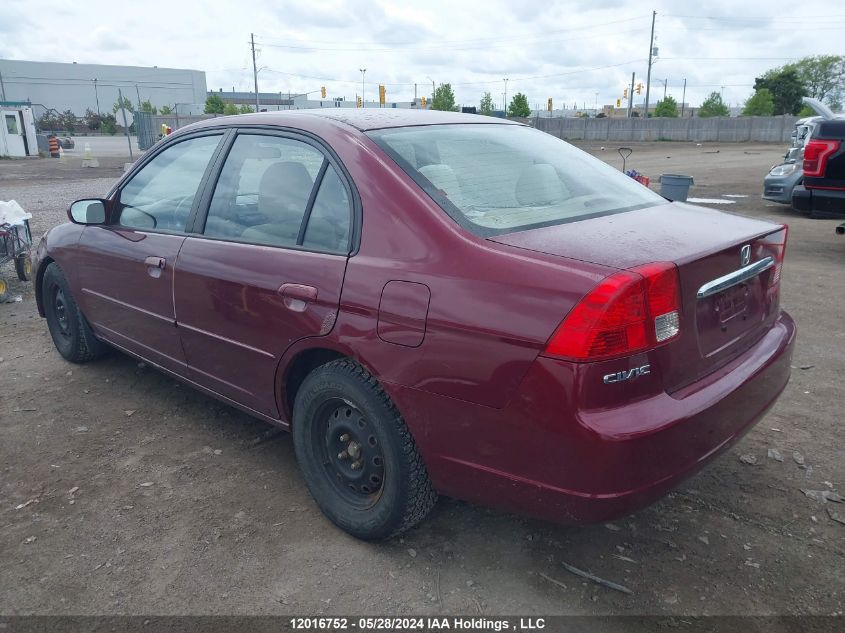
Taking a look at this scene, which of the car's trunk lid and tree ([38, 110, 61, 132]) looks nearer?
the car's trunk lid

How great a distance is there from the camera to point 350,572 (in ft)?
8.71

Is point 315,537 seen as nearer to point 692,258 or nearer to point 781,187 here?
point 692,258

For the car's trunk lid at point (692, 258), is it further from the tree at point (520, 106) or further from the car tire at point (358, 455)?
the tree at point (520, 106)

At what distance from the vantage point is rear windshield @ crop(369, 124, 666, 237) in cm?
260

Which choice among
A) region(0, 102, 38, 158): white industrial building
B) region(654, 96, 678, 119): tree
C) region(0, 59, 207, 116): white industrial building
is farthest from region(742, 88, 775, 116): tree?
region(0, 59, 207, 116): white industrial building

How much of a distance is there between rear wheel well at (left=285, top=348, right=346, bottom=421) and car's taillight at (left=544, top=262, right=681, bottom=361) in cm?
102

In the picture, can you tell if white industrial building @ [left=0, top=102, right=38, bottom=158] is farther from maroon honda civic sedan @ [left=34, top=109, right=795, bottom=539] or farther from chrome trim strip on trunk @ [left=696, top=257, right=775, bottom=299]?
chrome trim strip on trunk @ [left=696, top=257, right=775, bottom=299]

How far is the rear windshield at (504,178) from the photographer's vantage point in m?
2.60

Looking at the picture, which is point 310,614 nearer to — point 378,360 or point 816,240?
point 378,360

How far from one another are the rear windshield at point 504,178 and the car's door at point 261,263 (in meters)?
0.35

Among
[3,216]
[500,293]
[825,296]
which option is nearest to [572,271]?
[500,293]

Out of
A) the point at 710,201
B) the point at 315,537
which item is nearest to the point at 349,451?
the point at 315,537

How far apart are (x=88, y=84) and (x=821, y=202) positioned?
11942cm

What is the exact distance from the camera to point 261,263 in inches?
117
